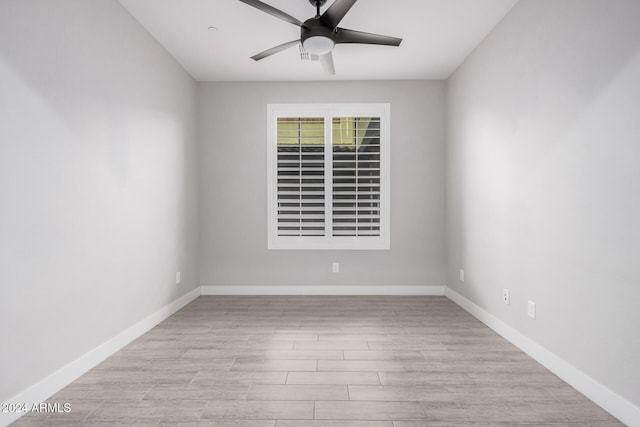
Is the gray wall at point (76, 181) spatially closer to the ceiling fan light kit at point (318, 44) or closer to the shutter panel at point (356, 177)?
the ceiling fan light kit at point (318, 44)

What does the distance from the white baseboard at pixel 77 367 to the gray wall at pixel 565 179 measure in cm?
305

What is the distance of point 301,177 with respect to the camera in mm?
4418

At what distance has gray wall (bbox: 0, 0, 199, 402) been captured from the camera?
71.5 inches

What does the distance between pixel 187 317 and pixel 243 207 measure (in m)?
1.47

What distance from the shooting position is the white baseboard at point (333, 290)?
4414 mm

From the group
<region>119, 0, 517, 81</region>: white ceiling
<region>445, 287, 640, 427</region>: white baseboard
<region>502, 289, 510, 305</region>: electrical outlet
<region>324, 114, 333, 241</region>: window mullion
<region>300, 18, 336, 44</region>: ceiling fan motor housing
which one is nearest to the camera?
<region>445, 287, 640, 427</region>: white baseboard

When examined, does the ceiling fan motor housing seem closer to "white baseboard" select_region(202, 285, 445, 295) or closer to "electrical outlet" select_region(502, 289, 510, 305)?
"electrical outlet" select_region(502, 289, 510, 305)

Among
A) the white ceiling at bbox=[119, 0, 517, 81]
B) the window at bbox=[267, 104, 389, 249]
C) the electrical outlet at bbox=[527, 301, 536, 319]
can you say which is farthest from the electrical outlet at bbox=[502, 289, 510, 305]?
the white ceiling at bbox=[119, 0, 517, 81]

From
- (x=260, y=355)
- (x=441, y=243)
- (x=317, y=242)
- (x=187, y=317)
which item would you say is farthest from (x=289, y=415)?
(x=441, y=243)

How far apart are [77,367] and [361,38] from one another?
2.97 metres

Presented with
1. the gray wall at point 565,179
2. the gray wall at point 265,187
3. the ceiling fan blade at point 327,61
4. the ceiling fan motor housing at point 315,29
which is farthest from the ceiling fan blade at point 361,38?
the gray wall at point 265,187

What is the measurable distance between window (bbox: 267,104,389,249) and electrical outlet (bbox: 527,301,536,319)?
1964 millimetres

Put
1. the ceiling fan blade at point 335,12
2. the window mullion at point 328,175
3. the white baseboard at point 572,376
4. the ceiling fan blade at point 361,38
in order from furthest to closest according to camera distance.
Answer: the window mullion at point 328,175, the ceiling fan blade at point 361,38, the ceiling fan blade at point 335,12, the white baseboard at point 572,376

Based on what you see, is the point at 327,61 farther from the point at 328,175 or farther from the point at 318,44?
the point at 328,175
